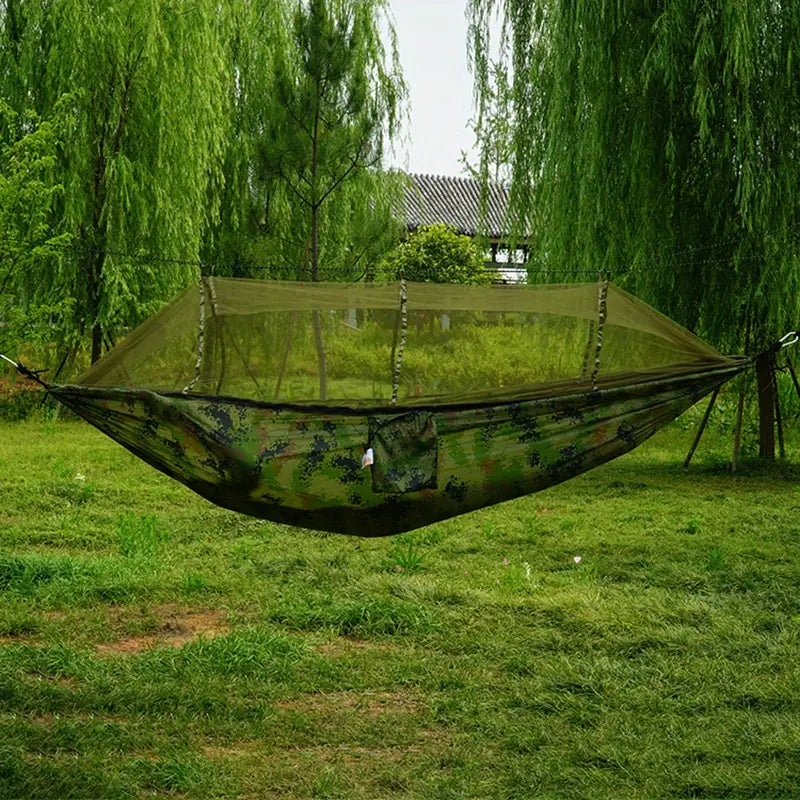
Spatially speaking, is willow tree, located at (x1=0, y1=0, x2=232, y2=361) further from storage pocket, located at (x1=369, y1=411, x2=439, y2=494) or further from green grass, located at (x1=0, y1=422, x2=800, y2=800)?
storage pocket, located at (x1=369, y1=411, x2=439, y2=494)

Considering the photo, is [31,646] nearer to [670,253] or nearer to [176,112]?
[670,253]

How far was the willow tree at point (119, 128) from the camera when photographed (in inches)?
395

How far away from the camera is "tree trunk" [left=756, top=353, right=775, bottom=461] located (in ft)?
23.9

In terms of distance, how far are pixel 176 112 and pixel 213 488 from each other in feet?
25.3

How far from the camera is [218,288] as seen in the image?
3.30 m

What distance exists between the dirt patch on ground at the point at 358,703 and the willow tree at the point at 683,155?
11.3 feet

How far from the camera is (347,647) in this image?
13.2 feet

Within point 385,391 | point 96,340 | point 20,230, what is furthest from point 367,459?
point 96,340

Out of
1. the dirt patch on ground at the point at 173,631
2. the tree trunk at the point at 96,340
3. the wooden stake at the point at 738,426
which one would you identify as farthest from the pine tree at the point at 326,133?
the dirt patch on ground at the point at 173,631

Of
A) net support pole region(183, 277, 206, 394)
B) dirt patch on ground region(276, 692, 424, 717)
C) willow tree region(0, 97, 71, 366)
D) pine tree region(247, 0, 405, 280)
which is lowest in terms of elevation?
dirt patch on ground region(276, 692, 424, 717)

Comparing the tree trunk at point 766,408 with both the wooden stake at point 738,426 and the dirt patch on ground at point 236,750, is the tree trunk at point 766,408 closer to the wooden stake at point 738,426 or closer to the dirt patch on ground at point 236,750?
the wooden stake at point 738,426

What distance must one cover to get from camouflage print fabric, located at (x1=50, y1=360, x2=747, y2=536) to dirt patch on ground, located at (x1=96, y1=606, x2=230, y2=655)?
91 centimetres

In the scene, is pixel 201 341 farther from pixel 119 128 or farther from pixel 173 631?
pixel 119 128

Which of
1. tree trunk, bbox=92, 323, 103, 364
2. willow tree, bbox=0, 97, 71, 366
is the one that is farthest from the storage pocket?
tree trunk, bbox=92, 323, 103, 364
